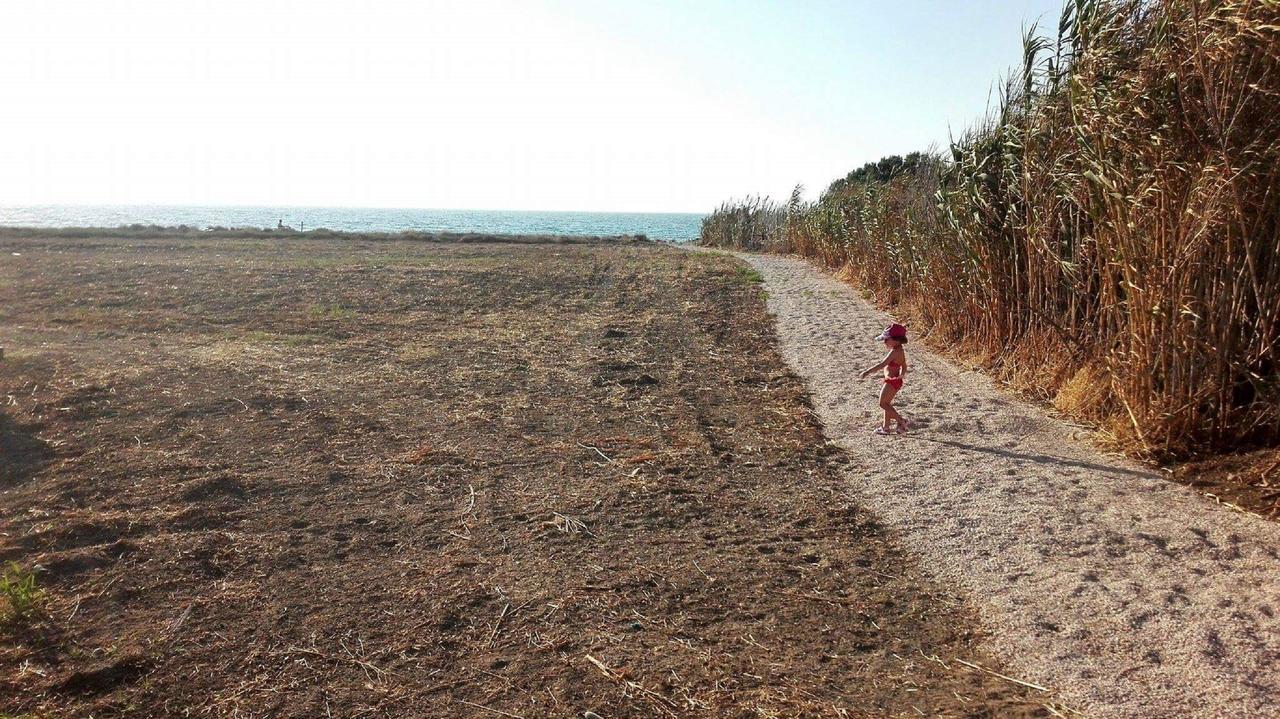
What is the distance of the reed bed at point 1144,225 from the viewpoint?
5043 mm

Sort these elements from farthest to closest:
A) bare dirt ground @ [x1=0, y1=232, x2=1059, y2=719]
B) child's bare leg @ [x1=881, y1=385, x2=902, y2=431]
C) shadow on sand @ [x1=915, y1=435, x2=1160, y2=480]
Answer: child's bare leg @ [x1=881, y1=385, x2=902, y2=431] → shadow on sand @ [x1=915, y1=435, x2=1160, y2=480] → bare dirt ground @ [x1=0, y1=232, x2=1059, y2=719]

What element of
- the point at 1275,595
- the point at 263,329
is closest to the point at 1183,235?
the point at 1275,595

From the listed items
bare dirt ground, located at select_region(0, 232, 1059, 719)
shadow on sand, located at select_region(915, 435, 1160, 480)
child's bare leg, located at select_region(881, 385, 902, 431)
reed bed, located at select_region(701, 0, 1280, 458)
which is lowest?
bare dirt ground, located at select_region(0, 232, 1059, 719)

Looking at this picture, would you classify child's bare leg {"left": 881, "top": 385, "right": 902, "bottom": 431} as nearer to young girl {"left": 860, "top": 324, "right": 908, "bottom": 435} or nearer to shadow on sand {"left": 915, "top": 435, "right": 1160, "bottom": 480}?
young girl {"left": 860, "top": 324, "right": 908, "bottom": 435}

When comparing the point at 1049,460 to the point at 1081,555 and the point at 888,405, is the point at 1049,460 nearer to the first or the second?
the point at 888,405

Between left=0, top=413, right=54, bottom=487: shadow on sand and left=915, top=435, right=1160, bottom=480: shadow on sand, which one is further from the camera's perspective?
left=915, top=435, right=1160, bottom=480: shadow on sand

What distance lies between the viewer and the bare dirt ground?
312 cm

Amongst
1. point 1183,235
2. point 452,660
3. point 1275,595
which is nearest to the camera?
point 452,660

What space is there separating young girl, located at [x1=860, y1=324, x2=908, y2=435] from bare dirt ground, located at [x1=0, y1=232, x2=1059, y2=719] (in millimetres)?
602

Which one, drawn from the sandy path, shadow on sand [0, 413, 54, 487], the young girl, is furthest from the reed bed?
shadow on sand [0, 413, 54, 487]

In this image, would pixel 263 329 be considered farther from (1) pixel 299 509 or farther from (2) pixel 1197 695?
(2) pixel 1197 695

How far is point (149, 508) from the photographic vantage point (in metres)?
4.75

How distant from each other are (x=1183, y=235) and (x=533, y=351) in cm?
675

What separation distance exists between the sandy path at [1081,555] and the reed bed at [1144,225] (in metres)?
0.61
